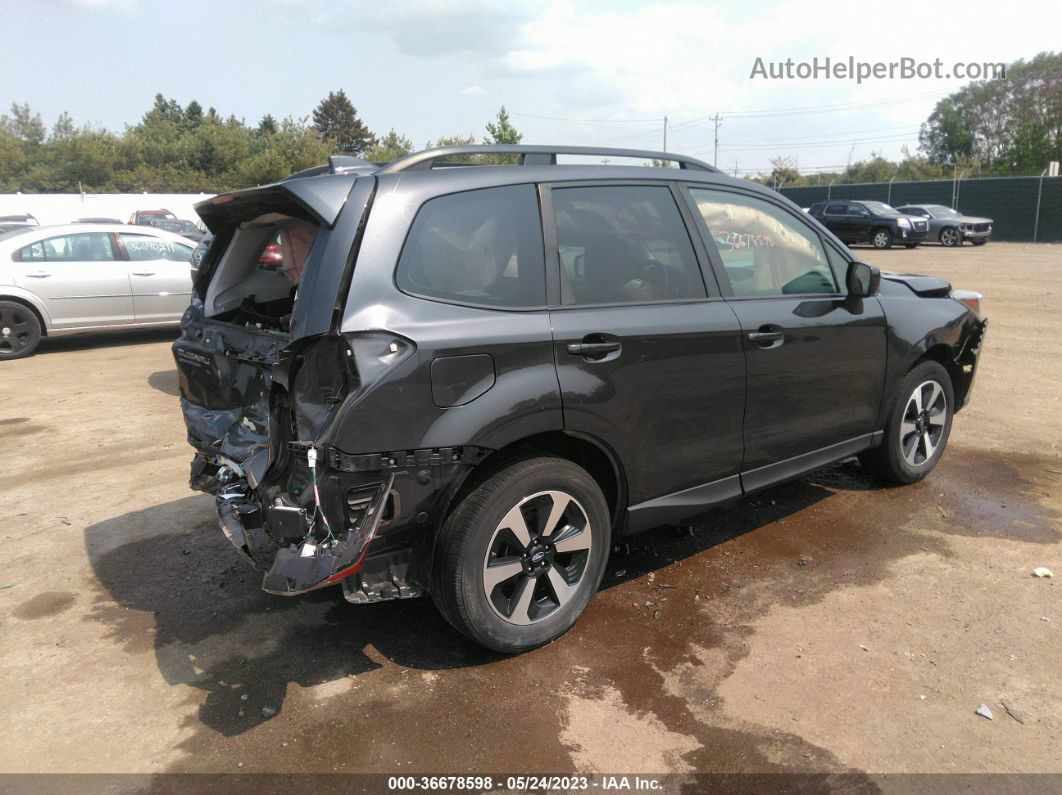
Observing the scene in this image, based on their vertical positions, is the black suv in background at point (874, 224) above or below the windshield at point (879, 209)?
below

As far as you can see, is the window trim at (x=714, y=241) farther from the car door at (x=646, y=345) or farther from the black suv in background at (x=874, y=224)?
the black suv in background at (x=874, y=224)

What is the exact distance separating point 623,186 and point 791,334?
1.15 metres

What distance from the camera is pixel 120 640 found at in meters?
3.40

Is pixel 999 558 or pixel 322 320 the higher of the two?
pixel 322 320

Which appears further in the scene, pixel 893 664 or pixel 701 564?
pixel 701 564

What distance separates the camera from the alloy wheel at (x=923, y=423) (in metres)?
4.79

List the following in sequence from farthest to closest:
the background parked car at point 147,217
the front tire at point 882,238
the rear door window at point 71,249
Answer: the front tire at point 882,238, the background parked car at point 147,217, the rear door window at point 71,249

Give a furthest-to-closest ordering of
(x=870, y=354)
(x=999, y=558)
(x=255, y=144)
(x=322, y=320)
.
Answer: (x=255, y=144) → (x=870, y=354) → (x=999, y=558) → (x=322, y=320)

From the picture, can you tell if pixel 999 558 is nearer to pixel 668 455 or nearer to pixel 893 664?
pixel 893 664

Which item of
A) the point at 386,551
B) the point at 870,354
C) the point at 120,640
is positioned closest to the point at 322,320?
the point at 386,551

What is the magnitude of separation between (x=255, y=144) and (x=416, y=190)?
7001 centimetres

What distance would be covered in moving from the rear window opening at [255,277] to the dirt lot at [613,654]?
52.7 inches

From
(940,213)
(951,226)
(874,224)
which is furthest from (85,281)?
(940,213)

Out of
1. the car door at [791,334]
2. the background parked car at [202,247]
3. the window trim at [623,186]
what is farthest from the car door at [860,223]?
the window trim at [623,186]
